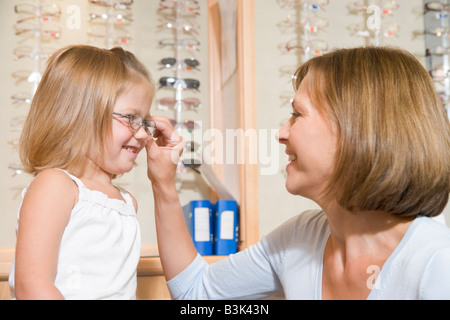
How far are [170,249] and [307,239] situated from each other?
32 centimetres

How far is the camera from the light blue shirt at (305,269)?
0.79 metres

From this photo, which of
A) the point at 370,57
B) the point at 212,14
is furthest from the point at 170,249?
the point at 212,14

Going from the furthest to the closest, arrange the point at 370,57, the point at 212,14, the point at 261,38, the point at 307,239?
the point at 212,14 → the point at 261,38 → the point at 307,239 → the point at 370,57

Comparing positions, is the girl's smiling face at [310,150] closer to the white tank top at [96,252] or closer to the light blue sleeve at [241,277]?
the light blue sleeve at [241,277]

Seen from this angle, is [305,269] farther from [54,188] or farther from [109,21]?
[109,21]

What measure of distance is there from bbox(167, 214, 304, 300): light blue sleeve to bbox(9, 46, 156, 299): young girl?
0.15m

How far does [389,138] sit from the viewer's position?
0.85 metres

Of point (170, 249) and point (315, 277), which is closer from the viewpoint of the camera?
point (315, 277)

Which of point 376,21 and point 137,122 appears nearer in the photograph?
point 137,122

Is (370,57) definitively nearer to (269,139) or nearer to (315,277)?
(315,277)

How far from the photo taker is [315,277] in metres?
0.99

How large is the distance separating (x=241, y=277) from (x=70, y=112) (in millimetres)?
543

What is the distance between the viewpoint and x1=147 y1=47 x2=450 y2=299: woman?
0.85m

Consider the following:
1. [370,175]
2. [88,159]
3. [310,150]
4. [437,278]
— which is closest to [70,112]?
[88,159]
